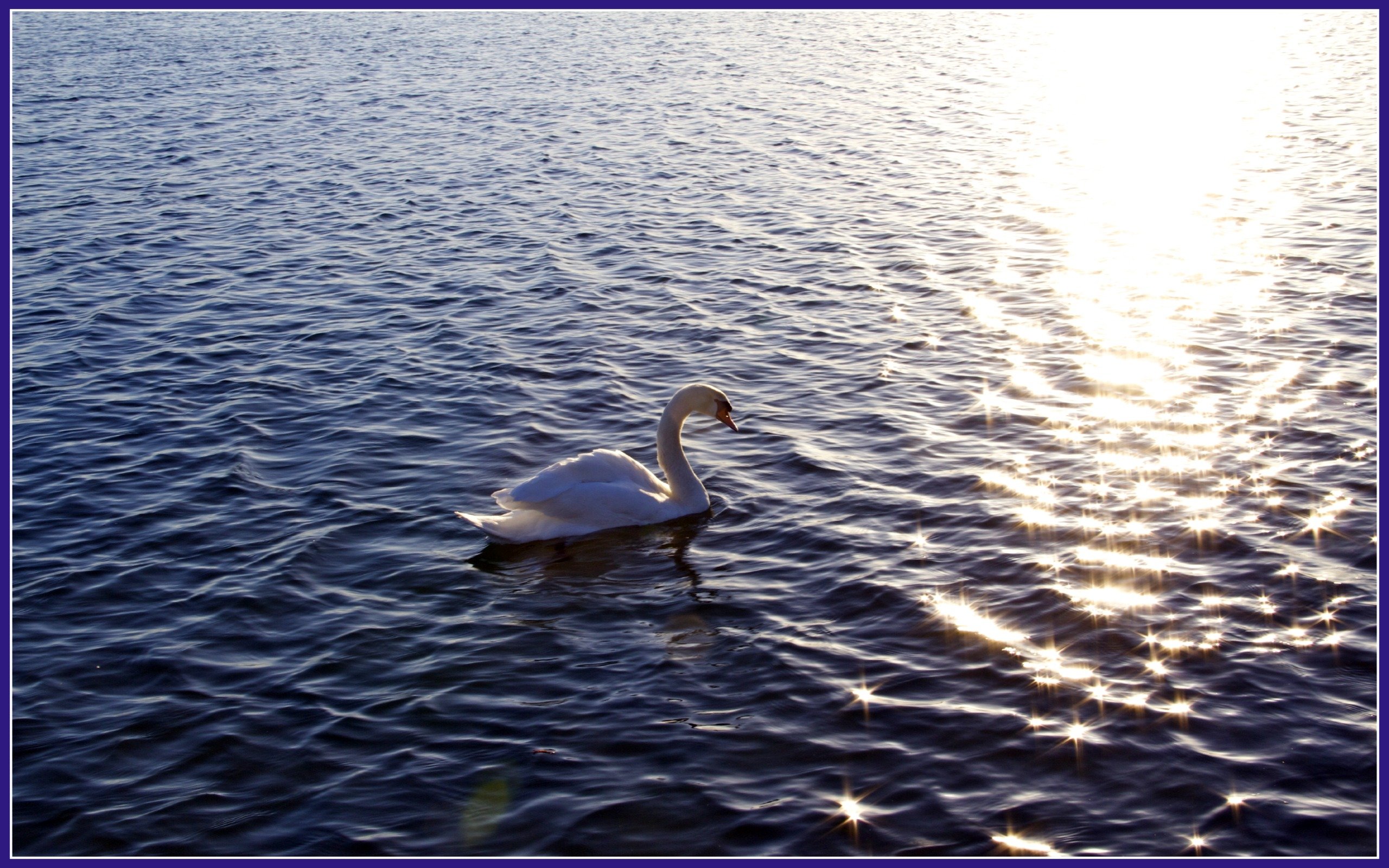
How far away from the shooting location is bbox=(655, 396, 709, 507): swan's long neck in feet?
41.9

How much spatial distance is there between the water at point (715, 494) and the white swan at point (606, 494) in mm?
240

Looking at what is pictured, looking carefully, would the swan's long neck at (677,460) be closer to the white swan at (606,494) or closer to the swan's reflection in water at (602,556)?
the white swan at (606,494)

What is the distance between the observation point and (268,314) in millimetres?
18500

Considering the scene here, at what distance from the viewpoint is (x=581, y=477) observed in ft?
40.8

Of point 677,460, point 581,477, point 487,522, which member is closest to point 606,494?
point 581,477

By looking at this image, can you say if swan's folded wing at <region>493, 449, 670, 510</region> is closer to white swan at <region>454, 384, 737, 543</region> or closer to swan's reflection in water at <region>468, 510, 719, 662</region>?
white swan at <region>454, 384, 737, 543</region>

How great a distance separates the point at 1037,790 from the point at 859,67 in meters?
32.3

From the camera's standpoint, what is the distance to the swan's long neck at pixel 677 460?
1277cm

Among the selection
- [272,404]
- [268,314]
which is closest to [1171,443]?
[272,404]

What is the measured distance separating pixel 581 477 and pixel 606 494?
27 centimetres

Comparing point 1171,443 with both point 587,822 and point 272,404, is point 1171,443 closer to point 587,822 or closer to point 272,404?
point 587,822

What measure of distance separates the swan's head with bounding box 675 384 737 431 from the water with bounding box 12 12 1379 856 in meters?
0.77

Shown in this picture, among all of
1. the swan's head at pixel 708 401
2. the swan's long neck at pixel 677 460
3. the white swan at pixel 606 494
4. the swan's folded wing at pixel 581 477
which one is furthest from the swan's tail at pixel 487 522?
the swan's head at pixel 708 401

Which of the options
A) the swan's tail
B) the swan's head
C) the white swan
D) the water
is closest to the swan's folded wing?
the white swan
